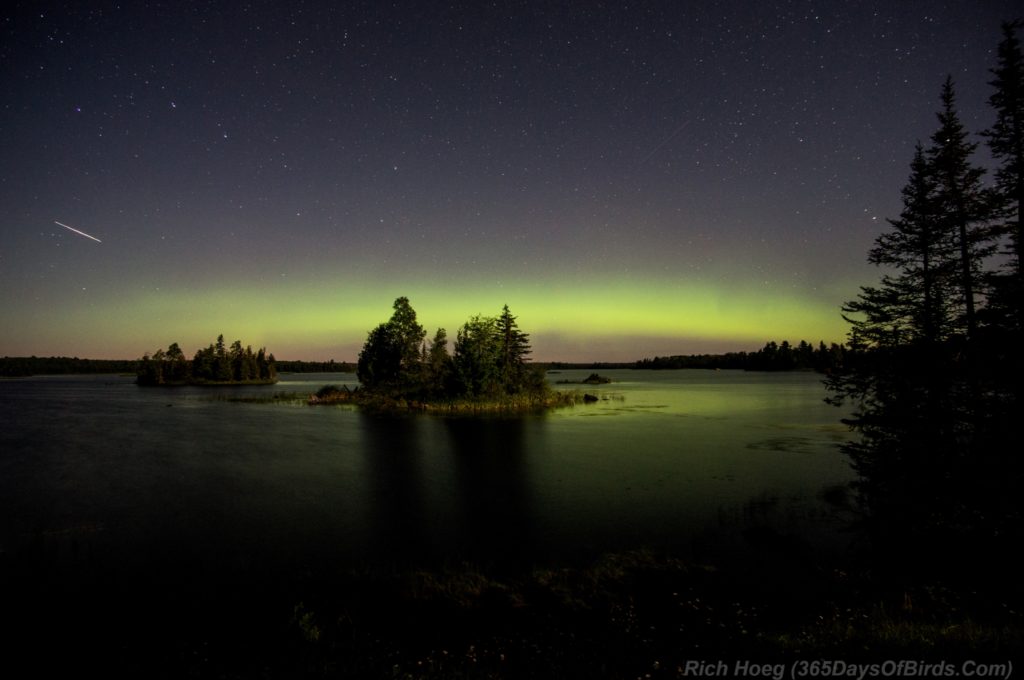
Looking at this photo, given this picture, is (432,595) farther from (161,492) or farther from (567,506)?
(161,492)

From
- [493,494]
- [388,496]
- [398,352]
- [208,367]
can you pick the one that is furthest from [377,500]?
[208,367]

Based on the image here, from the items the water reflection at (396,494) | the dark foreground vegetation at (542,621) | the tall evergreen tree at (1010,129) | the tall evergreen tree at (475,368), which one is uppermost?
the tall evergreen tree at (1010,129)

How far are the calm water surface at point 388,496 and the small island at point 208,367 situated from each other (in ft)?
415

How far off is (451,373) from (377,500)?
1721 inches

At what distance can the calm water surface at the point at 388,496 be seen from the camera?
52.2 feet

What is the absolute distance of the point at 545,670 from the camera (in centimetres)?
801

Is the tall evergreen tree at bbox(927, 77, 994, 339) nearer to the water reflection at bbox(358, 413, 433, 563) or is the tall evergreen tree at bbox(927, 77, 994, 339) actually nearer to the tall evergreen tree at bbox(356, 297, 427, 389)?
the water reflection at bbox(358, 413, 433, 563)

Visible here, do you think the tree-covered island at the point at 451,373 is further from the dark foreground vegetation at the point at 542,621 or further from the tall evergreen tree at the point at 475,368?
the dark foreground vegetation at the point at 542,621

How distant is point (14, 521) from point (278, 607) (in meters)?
17.1

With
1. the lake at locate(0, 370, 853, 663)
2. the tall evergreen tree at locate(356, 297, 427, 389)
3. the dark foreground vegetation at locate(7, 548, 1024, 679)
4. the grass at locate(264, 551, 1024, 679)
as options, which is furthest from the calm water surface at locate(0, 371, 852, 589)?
the tall evergreen tree at locate(356, 297, 427, 389)

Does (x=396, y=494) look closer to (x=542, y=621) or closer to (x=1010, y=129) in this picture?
(x=542, y=621)

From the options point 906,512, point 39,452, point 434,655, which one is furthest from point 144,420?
point 906,512

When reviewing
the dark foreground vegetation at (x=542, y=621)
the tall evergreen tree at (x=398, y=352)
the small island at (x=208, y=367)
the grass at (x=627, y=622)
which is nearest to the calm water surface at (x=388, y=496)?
the dark foreground vegetation at (x=542, y=621)

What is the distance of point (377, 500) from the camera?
23312mm
